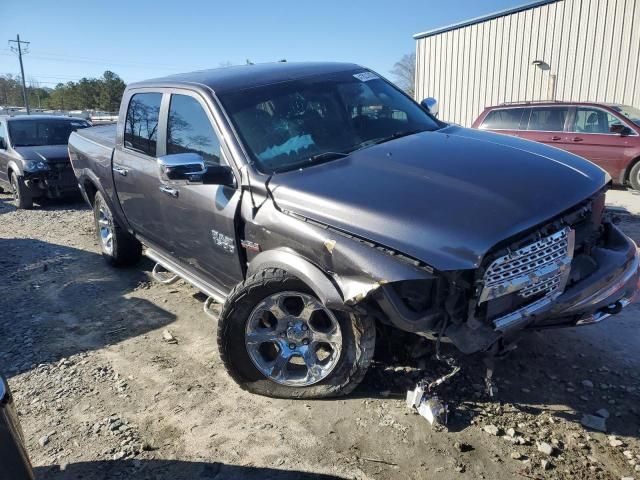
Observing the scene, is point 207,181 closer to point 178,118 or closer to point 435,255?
point 178,118

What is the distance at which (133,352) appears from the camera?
3.88 m

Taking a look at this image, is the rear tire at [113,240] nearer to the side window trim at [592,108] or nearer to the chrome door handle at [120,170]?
the chrome door handle at [120,170]

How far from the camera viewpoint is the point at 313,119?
3482 millimetres

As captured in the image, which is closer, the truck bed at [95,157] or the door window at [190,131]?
the door window at [190,131]

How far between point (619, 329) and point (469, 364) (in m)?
1.37

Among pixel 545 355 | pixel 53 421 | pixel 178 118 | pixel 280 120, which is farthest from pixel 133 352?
pixel 545 355

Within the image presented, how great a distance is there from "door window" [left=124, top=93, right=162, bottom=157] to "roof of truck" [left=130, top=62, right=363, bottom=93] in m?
0.15

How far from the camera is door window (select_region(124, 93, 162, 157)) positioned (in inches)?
164

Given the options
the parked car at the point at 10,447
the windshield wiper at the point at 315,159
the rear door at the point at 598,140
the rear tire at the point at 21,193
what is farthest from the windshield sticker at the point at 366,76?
the rear tire at the point at 21,193

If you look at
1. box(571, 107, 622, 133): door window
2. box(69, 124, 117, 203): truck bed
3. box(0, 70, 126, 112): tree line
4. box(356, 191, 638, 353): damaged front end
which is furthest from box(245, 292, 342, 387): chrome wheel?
box(0, 70, 126, 112): tree line

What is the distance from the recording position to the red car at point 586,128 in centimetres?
902

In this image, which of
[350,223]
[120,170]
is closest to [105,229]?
[120,170]

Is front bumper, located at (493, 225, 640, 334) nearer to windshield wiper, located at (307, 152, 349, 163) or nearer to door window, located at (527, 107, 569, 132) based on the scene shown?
windshield wiper, located at (307, 152, 349, 163)

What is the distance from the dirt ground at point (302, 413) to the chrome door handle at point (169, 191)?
119 cm
